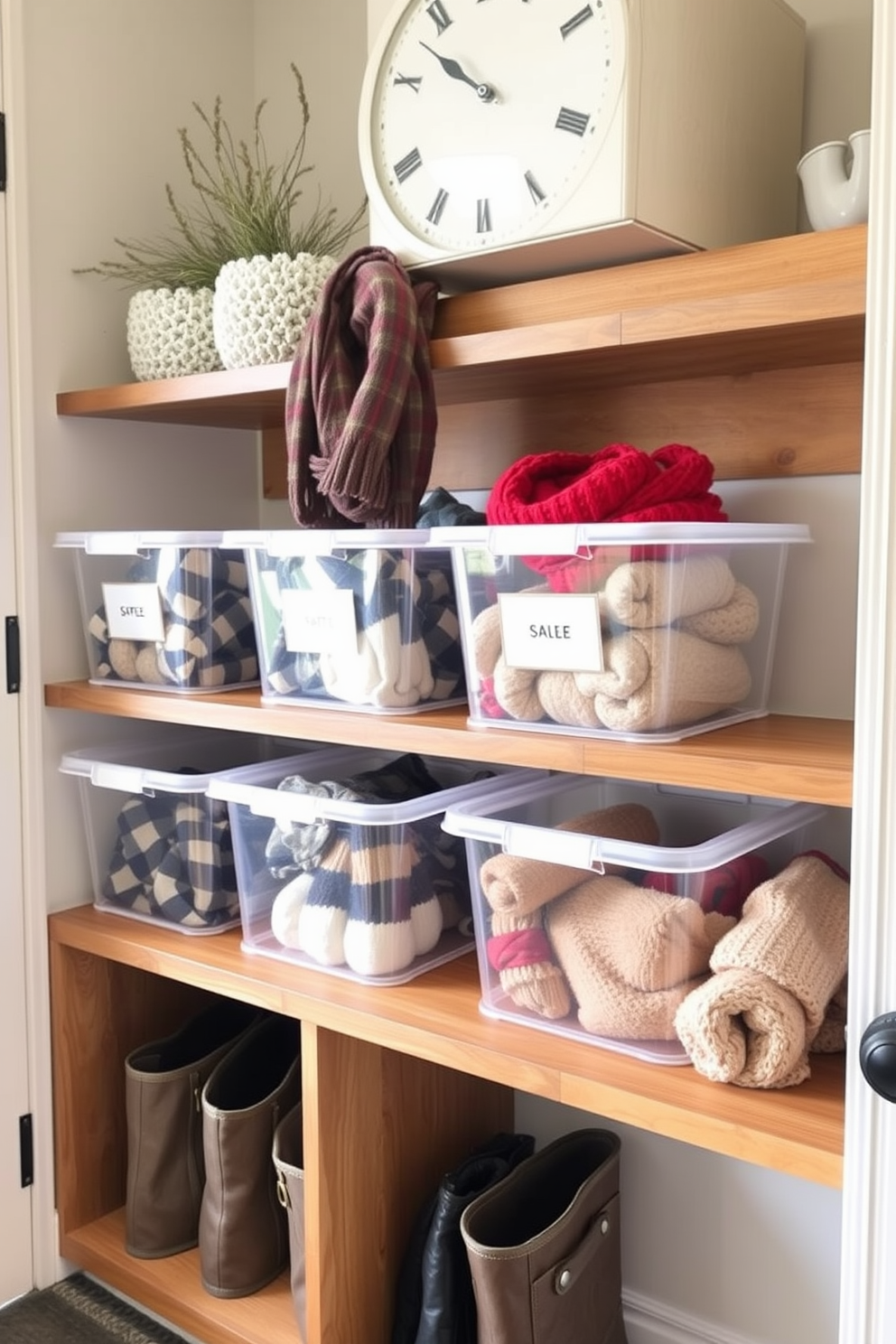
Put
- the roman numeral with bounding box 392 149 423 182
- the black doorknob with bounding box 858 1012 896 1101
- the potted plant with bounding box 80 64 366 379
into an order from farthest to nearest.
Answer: the potted plant with bounding box 80 64 366 379, the roman numeral with bounding box 392 149 423 182, the black doorknob with bounding box 858 1012 896 1101

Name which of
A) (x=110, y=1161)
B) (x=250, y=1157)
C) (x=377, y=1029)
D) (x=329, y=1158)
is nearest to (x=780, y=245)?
(x=377, y=1029)

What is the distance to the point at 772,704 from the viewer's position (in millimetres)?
1480

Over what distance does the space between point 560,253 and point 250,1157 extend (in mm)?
1285

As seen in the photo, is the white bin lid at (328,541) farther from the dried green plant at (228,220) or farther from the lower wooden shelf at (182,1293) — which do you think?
the lower wooden shelf at (182,1293)

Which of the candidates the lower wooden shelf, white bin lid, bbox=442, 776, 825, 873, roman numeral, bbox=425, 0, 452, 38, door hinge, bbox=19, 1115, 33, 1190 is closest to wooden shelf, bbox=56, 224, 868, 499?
roman numeral, bbox=425, 0, 452, 38

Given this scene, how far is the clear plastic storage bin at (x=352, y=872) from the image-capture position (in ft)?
4.76

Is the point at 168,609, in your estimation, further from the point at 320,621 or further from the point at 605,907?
the point at 605,907

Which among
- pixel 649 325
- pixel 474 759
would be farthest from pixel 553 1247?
pixel 649 325

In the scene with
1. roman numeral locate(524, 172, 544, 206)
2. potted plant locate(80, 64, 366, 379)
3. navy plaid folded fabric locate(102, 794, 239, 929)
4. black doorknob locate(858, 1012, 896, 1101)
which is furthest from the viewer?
navy plaid folded fabric locate(102, 794, 239, 929)

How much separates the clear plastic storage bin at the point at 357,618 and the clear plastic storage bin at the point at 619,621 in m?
0.12

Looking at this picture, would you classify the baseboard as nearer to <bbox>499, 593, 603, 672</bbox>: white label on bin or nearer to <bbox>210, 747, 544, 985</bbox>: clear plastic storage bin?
<bbox>210, 747, 544, 985</bbox>: clear plastic storage bin

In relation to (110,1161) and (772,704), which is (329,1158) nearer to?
(110,1161)

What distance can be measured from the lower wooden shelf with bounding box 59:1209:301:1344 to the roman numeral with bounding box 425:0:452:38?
168 centimetres

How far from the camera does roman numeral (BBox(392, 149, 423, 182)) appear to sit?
141cm
